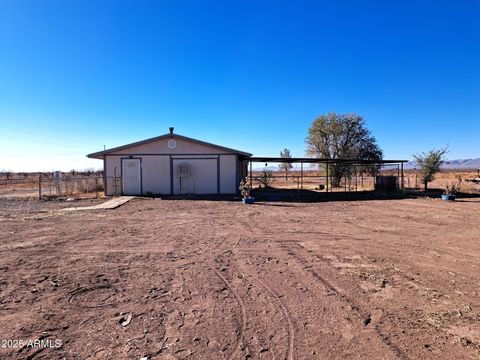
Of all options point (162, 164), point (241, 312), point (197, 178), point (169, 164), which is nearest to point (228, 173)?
point (197, 178)

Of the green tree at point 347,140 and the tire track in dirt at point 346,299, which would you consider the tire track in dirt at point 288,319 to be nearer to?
A: the tire track in dirt at point 346,299

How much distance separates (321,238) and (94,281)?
512 centimetres

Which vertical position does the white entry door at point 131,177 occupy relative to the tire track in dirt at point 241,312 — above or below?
above

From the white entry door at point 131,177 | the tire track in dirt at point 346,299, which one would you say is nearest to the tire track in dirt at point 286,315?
the tire track in dirt at point 346,299

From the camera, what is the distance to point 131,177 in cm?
1980

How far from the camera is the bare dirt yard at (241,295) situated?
294 cm

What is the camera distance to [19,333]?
3.13 m

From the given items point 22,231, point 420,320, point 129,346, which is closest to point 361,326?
point 420,320

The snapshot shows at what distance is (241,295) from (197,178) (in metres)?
16.1

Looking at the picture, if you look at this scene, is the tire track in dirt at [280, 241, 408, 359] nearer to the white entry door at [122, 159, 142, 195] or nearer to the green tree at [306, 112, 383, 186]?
the white entry door at [122, 159, 142, 195]

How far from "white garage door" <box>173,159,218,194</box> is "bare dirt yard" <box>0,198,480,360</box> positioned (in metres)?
11.6

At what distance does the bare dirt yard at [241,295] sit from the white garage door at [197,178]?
11.6m

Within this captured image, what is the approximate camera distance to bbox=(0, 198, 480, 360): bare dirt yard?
294 centimetres

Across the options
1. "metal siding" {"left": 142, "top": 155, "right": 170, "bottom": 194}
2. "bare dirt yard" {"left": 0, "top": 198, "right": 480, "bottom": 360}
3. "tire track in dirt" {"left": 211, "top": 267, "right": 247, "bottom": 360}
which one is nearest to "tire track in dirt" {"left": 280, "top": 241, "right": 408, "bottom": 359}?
"bare dirt yard" {"left": 0, "top": 198, "right": 480, "bottom": 360}
